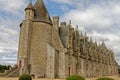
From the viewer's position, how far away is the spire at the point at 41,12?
3859cm

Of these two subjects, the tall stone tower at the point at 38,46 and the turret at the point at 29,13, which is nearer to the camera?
the tall stone tower at the point at 38,46

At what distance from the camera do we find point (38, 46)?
36.7 meters

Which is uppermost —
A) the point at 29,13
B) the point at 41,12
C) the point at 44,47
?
the point at 41,12

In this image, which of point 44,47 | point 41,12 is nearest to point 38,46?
point 44,47

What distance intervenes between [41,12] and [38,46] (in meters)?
7.53

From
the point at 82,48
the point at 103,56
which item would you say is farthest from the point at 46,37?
the point at 103,56

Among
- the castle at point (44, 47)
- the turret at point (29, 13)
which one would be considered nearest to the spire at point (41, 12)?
the castle at point (44, 47)

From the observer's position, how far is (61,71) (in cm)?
3650

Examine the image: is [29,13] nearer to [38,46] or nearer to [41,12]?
[41,12]

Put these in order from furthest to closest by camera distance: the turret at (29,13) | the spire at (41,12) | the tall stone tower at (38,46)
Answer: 1. the spire at (41,12)
2. the turret at (29,13)
3. the tall stone tower at (38,46)

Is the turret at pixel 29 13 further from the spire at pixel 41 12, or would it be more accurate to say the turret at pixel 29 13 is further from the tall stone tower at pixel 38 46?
the spire at pixel 41 12

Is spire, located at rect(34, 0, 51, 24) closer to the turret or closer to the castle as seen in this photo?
the castle

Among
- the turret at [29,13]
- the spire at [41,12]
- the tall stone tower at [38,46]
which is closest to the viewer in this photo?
the tall stone tower at [38,46]

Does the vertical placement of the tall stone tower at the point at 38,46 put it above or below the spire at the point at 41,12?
below
